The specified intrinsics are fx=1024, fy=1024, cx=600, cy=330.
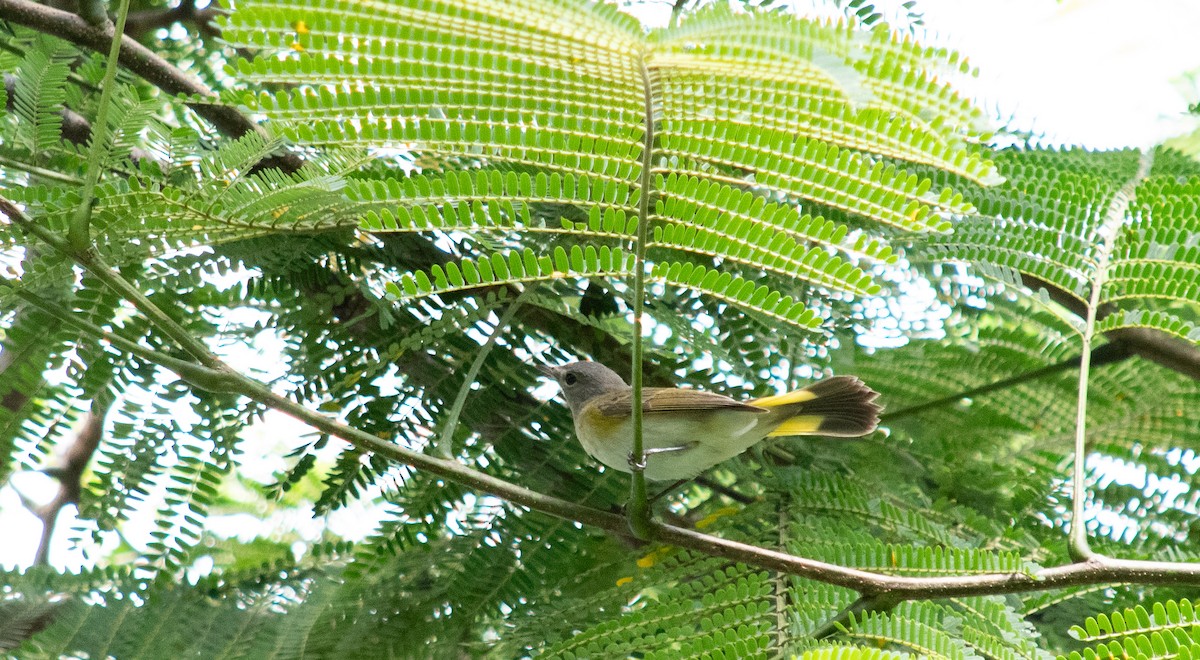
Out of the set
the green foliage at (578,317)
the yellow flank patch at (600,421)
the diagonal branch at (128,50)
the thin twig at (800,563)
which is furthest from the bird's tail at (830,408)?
the diagonal branch at (128,50)

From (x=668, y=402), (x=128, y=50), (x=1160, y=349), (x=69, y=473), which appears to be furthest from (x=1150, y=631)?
(x=69, y=473)

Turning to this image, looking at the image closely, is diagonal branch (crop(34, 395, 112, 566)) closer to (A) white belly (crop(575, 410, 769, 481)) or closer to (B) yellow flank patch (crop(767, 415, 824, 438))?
(A) white belly (crop(575, 410, 769, 481))

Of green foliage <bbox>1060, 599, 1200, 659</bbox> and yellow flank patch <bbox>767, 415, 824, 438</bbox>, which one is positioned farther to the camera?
yellow flank patch <bbox>767, 415, 824, 438</bbox>

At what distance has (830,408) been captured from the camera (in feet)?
9.13

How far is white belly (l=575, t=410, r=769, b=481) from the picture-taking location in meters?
2.85

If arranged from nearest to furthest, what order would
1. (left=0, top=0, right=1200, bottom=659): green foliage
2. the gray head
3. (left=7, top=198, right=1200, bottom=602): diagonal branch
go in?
(left=0, top=0, right=1200, bottom=659): green foliage, (left=7, top=198, right=1200, bottom=602): diagonal branch, the gray head

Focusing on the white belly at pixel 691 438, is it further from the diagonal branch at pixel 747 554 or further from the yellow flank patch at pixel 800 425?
the diagonal branch at pixel 747 554

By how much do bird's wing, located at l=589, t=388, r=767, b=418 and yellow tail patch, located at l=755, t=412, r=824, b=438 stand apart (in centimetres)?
12

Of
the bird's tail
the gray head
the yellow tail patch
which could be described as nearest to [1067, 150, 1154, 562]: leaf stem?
the bird's tail

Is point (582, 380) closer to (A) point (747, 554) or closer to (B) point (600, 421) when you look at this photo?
(B) point (600, 421)

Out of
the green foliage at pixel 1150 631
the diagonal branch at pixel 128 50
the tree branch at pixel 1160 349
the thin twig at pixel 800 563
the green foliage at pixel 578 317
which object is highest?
the diagonal branch at pixel 128 50

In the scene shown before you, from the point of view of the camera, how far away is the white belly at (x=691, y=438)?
2.85 meters

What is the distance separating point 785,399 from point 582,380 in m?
0.73

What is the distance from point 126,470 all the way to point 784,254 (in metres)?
1.90
